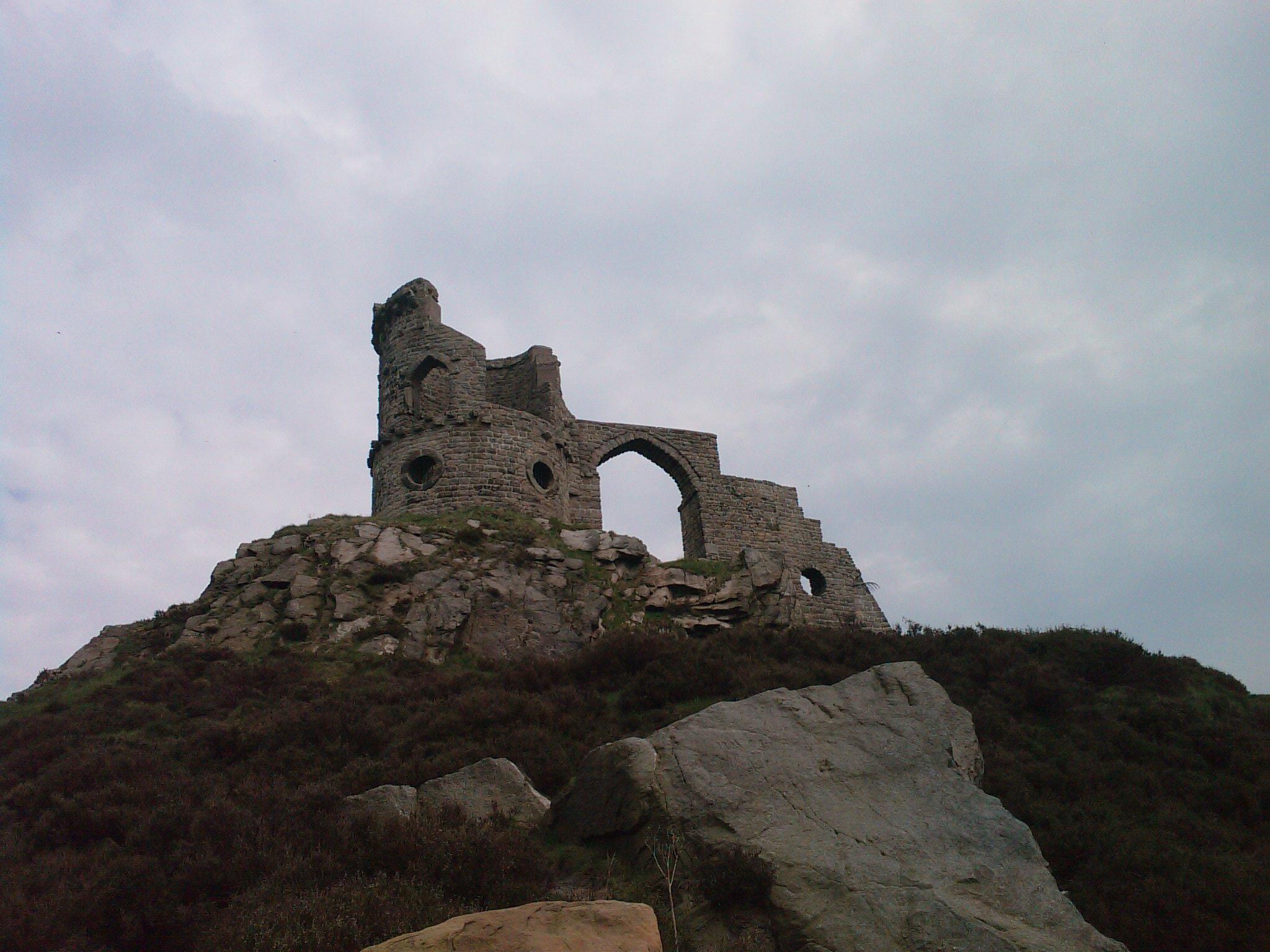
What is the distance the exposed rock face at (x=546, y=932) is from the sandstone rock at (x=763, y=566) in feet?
56.6

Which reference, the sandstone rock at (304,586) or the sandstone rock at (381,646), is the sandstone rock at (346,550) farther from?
the sandstone rock at (381,646)

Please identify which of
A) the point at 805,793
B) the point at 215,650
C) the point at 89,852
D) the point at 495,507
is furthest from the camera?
the point at 495,507

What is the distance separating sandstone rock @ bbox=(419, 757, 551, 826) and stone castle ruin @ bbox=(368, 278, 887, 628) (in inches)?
554

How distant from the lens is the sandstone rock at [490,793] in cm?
845

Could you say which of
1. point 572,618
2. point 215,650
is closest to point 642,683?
point 572,618

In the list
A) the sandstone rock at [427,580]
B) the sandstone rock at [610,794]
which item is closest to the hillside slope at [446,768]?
the sandstone rock at [610,794]

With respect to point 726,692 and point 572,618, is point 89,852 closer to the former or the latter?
point 726,692

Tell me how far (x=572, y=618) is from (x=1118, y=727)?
11147 millimetres

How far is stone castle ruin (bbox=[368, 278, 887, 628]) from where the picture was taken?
24141 mm

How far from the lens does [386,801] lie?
848 cm

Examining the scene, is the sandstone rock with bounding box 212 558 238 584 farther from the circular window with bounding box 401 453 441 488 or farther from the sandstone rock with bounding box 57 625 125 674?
the circular window with bounding box 401 453 441 488

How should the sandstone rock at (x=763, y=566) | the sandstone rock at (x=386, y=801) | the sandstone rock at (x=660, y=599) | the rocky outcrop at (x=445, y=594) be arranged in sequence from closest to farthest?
the sandstone rock at (x=386, y=801) < the rocky outcrop at (x=445, y=594) < the sandstone rock at (x=660, y=599) < the sandstone rock at (x=763, y=566)

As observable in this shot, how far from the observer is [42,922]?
7105 millimetres

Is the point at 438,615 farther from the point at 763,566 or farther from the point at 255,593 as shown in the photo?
the point at 763,566
